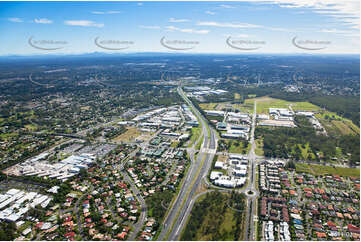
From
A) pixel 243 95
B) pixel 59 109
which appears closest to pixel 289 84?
pixel 243 95

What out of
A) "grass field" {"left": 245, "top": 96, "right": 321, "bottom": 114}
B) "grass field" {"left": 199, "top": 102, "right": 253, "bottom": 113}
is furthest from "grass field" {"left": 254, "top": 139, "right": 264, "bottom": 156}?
"grass field" {"left": 245, "top": 96, "right": 321, "bottom": 114}

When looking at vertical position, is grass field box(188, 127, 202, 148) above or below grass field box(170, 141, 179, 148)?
above

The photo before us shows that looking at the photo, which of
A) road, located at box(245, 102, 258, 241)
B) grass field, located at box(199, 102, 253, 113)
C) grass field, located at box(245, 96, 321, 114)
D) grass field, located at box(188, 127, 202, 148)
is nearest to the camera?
road, located at box(245, 102, 258, 241)

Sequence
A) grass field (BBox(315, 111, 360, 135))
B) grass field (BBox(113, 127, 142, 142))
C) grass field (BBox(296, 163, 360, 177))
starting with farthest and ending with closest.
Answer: grass field (BBox(315, 111, 360, 135)), grass field (BBox(113, 127, 142, 142)), grass field (BBox(296, 163, 360, 177))

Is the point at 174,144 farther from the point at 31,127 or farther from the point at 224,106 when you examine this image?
the point at 31,127

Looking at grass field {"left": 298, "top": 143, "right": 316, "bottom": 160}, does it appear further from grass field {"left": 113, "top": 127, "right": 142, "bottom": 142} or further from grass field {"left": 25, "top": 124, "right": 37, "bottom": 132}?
grass field {"left": 25, "top": 124, "right": 37, "bottom": 132}

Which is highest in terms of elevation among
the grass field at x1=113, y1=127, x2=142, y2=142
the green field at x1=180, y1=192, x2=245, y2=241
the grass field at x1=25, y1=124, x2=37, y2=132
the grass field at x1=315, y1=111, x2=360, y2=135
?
the grass field at x1=315, y1=111, x2=360, y2=135
